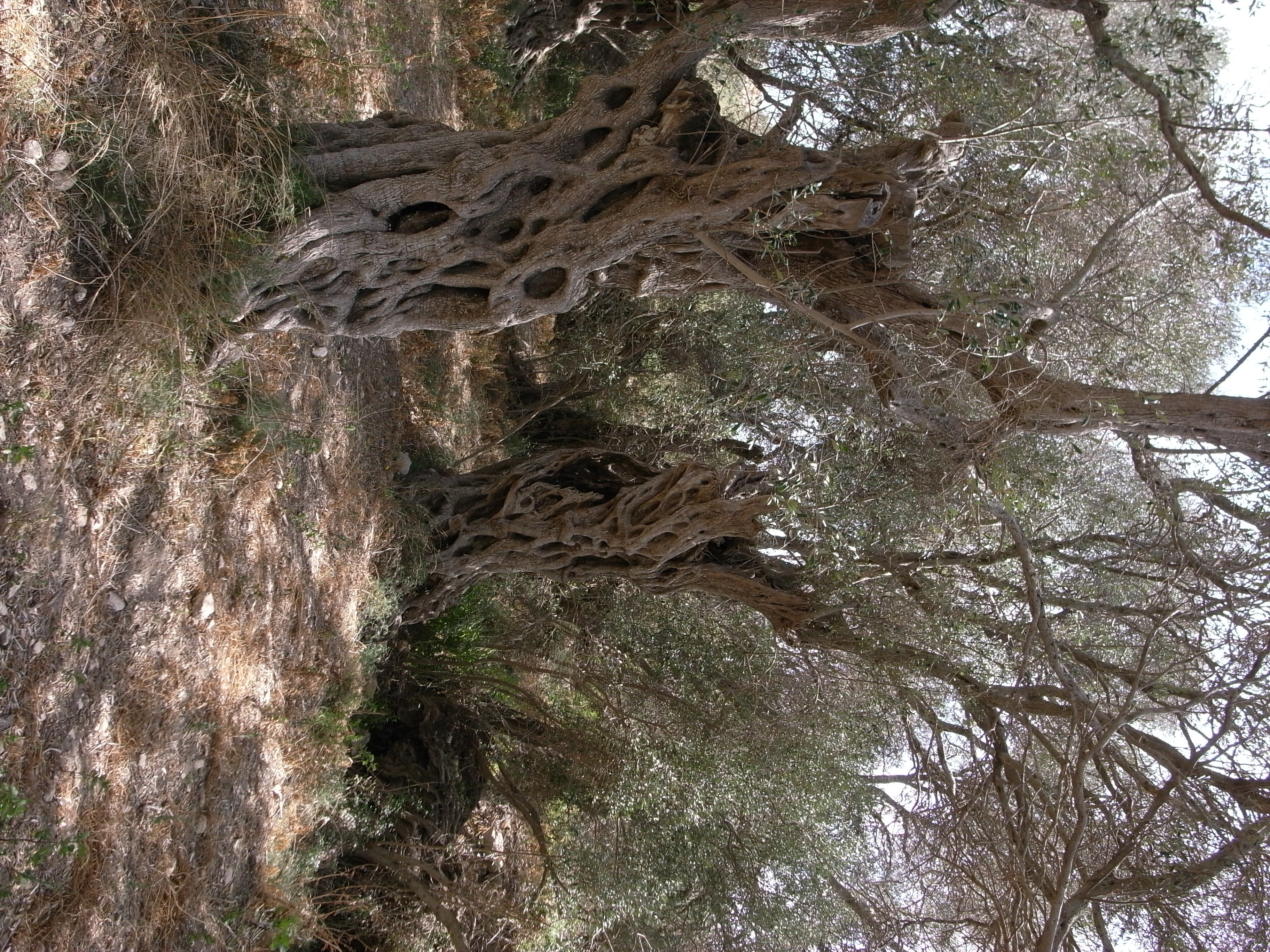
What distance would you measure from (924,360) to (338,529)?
449 centimetres

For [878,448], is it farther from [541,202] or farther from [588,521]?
[541,202]

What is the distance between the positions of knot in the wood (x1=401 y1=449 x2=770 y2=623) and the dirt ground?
77 centimetres

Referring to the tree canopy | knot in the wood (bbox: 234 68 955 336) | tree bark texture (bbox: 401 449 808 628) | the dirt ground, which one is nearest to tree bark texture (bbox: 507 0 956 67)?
the tree canopy

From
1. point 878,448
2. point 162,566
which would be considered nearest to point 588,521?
point 878,448

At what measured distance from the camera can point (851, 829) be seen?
858cm

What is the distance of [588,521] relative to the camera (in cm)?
752

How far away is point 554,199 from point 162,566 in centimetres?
310

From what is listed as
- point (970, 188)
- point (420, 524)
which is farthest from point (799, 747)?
point (970, 188)

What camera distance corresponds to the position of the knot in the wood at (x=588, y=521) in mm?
6938

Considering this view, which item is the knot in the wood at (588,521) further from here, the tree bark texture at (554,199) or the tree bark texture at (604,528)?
the tree bark texture at (554,199)

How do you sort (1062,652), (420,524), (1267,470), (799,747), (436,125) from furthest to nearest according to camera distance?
(799,747), (420,524), (1062,652), (436,125), (1267,470)

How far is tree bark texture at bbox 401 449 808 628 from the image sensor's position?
6934 millimetres

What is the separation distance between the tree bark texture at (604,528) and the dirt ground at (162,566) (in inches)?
30.5

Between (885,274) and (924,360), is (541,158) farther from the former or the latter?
Answer: (924,360)
